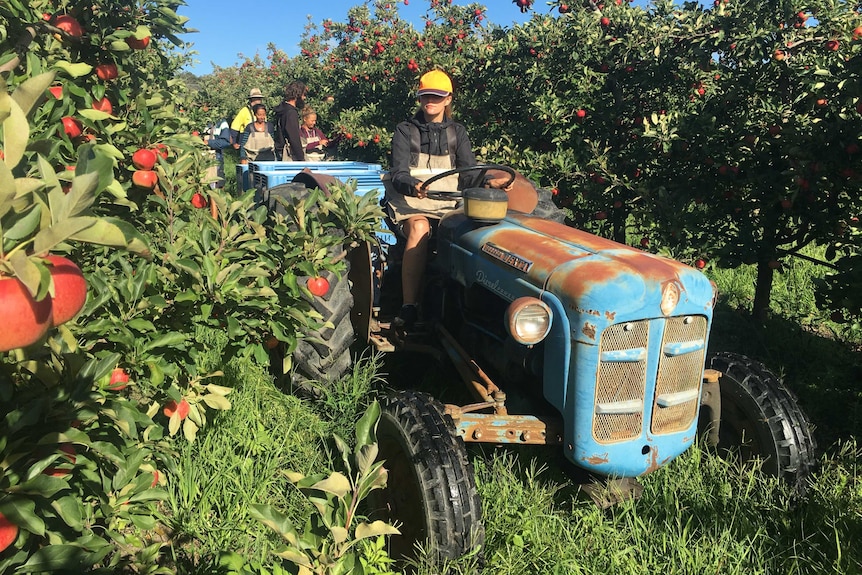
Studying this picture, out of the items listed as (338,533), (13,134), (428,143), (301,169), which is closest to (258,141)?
(301,169)

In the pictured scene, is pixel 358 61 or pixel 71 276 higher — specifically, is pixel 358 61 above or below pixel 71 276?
above

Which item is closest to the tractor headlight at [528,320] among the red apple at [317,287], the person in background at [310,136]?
the red apple at [317,287]

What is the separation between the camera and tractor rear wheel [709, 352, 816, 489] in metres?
2.62

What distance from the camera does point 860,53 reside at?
11.9 feet

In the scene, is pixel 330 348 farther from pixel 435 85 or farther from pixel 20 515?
pixel 20 515

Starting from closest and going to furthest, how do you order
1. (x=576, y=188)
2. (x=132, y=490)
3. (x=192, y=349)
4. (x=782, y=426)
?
1. (x=132, y=490)
2. (x=192, y=349)
3. (x=782, y=426)
4. (x=576, y=188)

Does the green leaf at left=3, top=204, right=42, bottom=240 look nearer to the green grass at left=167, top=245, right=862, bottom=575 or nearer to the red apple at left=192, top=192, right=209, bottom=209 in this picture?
the green grass at left=167, top=245, right=862, bottom=575

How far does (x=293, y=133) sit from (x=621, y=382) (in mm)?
6731

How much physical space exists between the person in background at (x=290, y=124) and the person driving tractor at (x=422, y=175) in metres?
4.27

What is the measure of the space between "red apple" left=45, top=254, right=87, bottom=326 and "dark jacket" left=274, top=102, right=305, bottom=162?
7597mm

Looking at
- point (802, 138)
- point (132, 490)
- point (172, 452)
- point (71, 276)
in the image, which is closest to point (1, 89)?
point (71, 276)

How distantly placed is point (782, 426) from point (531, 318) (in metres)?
1.27

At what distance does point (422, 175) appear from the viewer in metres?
3.93

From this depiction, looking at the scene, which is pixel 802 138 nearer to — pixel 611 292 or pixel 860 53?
pixel 860 53
